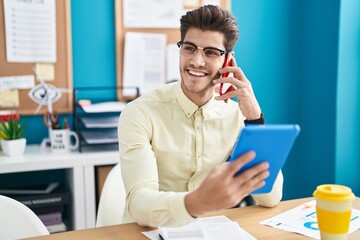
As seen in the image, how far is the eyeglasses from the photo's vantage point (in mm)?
1519

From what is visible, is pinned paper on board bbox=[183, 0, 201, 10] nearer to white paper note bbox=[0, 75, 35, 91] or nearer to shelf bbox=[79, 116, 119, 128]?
shelf bbox=[79, 116, 119, 128]

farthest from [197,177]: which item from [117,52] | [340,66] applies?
[340,66]

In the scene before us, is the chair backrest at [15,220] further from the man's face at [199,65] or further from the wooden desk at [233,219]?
the man's face at [199,65]

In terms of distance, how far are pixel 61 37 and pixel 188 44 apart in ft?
3.96

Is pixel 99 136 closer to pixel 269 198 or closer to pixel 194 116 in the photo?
pixel 194 116

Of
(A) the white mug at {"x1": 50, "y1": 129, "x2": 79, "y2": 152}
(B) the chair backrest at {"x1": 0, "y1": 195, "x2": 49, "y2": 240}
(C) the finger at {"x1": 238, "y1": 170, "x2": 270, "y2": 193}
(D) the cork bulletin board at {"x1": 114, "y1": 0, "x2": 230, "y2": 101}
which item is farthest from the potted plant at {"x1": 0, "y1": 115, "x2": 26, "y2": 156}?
(C) the finger at {"x1": 238, "y1": 170, "x2": 270, "y2": 193}

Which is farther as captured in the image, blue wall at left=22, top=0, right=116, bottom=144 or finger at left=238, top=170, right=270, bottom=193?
blue wall at left=22, top=0, right=116, bottom=144

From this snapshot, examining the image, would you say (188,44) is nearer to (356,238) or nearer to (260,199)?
(260,199)

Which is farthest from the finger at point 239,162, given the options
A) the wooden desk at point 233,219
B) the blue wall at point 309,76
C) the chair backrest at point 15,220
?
the blue wall at point 309,76

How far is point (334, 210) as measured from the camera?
1004mm

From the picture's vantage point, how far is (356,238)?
44.6 inches

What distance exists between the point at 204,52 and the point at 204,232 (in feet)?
2.15

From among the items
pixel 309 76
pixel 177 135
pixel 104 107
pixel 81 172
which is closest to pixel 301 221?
pixel 177 135

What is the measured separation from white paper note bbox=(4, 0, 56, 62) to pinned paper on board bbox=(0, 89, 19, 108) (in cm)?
18
